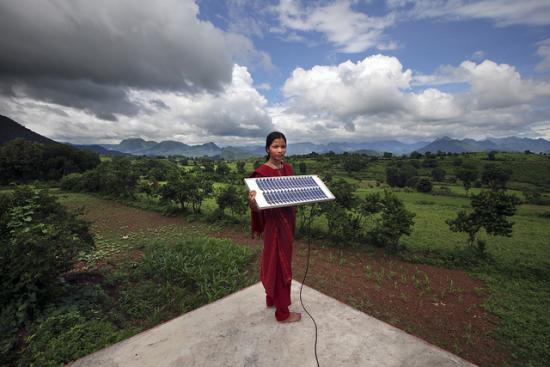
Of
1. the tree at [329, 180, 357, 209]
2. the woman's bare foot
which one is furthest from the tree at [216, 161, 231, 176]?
the woman's bare foot

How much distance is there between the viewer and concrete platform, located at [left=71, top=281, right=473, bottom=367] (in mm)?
2957

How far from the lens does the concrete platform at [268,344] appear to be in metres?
2.96

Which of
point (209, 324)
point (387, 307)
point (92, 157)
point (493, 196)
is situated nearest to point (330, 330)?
point (209, 324)

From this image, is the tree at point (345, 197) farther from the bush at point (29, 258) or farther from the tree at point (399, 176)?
the tree at point (399, 176)

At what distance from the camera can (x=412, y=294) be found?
5824 millimetres

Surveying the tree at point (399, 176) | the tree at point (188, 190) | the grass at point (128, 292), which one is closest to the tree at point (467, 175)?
the tree at point (399, 176)

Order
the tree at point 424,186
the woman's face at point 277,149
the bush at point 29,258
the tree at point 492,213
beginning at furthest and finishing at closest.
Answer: the tree at point 424,186 < the tree at point 492,213 < the bush at point 29,258 < the woman's face at point 277,149

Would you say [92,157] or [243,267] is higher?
[92,157]

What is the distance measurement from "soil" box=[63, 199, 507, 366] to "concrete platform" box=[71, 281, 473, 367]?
4.89 feet

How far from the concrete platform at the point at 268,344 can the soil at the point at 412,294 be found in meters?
1.49

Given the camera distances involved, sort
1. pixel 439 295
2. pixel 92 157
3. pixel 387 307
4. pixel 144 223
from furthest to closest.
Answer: pixel 92 157 → pixel 144 223 → pixel 439 295 → pixel 387 307

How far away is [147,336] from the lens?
138 inches

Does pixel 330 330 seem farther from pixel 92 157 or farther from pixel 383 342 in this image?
pixel 92 157

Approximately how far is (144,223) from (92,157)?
52.8m
